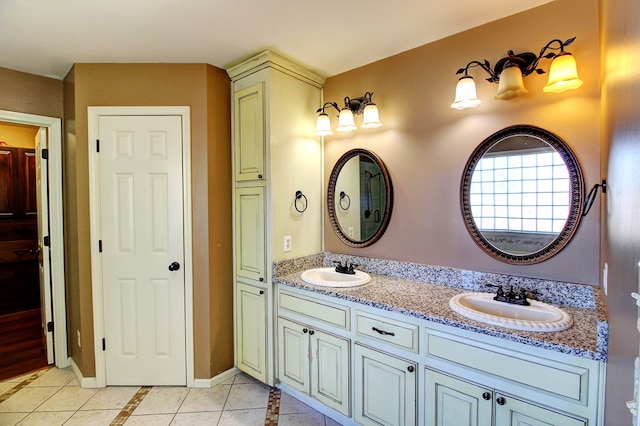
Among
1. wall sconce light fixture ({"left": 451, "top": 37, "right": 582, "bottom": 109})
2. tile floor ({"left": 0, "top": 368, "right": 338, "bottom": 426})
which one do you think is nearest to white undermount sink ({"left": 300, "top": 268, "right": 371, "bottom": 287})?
tile floor ({"left": 0, "top": 368, "right": 338, "bottom": 426})

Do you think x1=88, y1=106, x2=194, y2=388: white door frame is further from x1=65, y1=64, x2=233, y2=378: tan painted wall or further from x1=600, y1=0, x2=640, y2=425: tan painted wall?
x1=600, y1=0, x2=640, y2=425: tan painted wall

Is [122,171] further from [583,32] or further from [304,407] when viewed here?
[583,32]

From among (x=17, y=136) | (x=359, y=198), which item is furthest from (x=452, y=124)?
(x=17, y=136)

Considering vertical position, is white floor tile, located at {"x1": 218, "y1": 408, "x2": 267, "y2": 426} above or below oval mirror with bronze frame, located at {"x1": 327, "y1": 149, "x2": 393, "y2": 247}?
below

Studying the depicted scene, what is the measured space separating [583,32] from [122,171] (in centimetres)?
295

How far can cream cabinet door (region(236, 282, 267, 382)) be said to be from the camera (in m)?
2.39

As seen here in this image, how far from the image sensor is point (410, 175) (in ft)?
7.30

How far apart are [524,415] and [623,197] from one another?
963mm

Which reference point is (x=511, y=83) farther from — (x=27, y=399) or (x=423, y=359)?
(x=27, y=399)

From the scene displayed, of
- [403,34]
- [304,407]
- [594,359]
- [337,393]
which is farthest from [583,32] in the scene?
[304,407]

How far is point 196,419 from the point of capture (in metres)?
2.10

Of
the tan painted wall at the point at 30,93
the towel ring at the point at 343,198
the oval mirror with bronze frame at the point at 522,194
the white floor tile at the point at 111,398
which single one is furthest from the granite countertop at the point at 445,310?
the tan painted wall at the point at 30,93

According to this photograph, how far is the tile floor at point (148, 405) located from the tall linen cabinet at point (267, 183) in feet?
0.60

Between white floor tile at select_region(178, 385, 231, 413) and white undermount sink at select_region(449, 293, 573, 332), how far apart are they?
5.76ft
